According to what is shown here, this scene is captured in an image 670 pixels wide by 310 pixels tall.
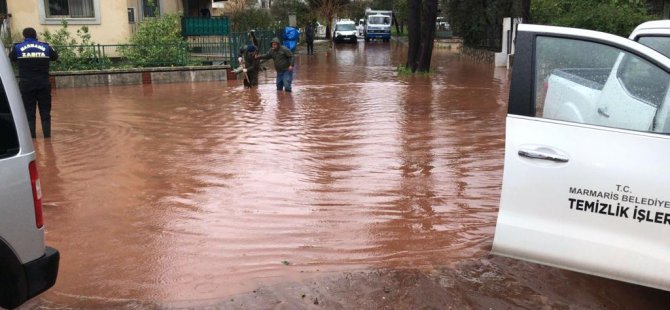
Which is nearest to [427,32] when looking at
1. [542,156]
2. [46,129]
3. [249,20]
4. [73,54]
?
[73,54]

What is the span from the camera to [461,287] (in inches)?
165

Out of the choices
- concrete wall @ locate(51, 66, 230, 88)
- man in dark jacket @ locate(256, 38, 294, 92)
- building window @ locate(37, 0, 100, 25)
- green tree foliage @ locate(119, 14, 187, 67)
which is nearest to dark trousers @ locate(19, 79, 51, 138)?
man in dark jacket @ locate(256, 38, 294, 92)

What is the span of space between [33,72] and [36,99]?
0.43 metres

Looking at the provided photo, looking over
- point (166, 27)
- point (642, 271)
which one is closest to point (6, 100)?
point (642, 271)

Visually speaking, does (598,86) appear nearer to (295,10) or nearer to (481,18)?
(481,18)

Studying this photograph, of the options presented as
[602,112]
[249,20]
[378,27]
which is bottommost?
[602,112]

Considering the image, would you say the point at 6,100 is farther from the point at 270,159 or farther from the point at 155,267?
the point at 270,159

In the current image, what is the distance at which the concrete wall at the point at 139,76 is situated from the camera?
16578 mm

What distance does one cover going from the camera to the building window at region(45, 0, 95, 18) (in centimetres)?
1919

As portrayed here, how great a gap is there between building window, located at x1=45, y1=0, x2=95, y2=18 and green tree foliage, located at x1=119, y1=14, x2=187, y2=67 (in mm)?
2554

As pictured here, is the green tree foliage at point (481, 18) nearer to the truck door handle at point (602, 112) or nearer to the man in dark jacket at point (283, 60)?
the man in dark jacket at point (283, 60)

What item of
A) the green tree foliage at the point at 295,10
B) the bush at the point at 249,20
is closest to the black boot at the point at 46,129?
the bush at the point at 249,20

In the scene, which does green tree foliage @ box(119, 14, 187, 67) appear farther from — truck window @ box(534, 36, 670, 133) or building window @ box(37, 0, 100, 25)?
truck window @ box(534, 36, 670, 133)

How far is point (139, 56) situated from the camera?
58.4 ft
